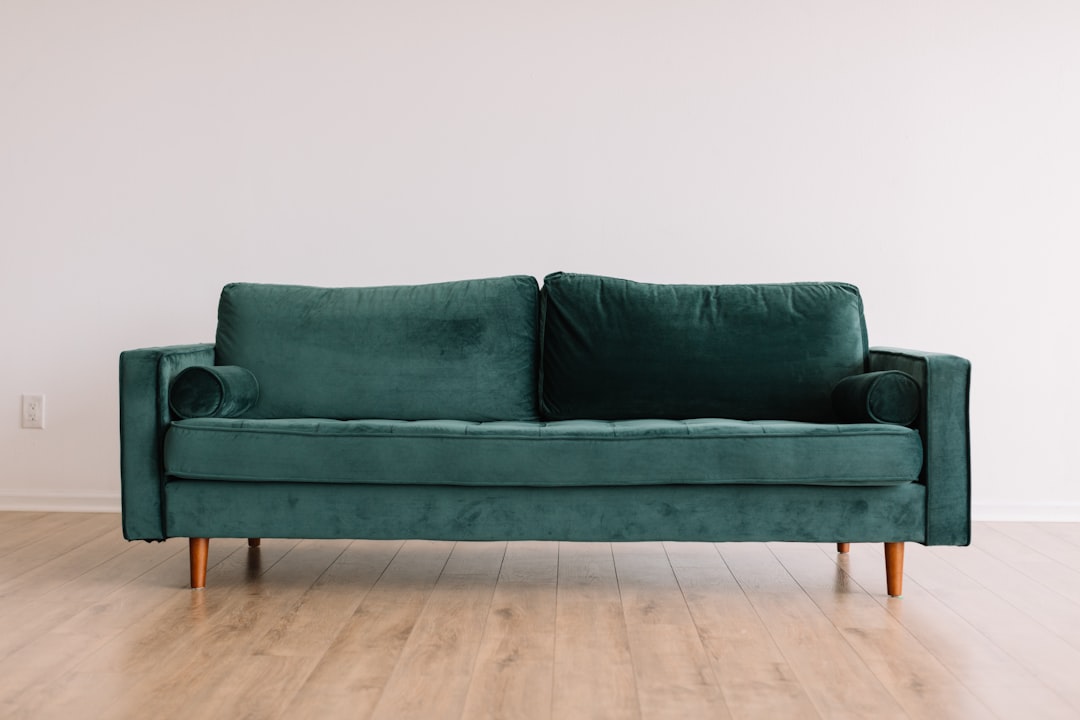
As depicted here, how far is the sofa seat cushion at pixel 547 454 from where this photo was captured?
2439 mm

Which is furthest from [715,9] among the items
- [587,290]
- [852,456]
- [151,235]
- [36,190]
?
[36,190]

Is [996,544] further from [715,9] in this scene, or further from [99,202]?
[99,202]

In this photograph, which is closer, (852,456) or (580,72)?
(852,456)

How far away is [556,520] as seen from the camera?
2484 millimetres

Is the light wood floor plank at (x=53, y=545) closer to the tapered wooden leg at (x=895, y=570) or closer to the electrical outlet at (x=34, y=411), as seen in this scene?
the electrical outlet at (x=34, y=411)

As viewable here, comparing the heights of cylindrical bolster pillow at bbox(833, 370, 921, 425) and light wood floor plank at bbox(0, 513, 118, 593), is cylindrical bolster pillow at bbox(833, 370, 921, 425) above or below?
above

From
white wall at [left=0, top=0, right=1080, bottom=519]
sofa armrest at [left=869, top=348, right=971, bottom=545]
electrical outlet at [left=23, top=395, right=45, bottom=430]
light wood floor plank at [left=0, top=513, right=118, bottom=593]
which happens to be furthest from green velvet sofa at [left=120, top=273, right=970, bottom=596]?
electrical outlet at [left=23, top=395, right=45, bottom=430]

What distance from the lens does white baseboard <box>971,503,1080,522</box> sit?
11.8 ft

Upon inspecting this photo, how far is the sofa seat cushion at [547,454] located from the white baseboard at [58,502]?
138cm

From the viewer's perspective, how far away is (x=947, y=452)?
8.10ft

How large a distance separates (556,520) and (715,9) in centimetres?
206

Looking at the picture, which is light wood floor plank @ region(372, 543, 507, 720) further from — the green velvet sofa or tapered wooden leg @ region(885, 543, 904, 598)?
tapered wooden leg @ region(885, 543, 904, 598)

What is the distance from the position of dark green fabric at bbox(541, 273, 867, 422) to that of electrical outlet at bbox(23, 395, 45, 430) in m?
1.96

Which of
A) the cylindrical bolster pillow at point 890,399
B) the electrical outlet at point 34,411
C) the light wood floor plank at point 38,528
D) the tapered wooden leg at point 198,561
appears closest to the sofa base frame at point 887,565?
the tapered wooden leg at point 198,561
